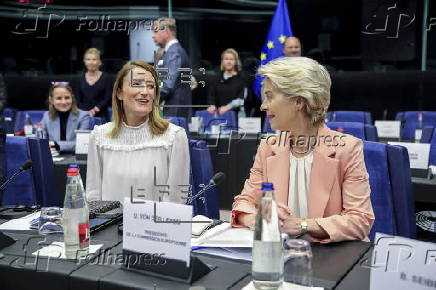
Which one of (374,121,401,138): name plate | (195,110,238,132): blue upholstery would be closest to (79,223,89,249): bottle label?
(374,121,401,138): name plate

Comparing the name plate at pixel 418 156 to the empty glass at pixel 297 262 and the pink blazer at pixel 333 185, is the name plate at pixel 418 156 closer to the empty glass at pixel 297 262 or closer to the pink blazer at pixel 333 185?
the pink blazer at pixel 333 185

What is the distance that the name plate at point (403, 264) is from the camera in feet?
3.70

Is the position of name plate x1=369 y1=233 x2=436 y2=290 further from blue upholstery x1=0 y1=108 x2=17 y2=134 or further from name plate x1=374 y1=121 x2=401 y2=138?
blue upholstery x1=0 y1=108 x2=17 y2=134

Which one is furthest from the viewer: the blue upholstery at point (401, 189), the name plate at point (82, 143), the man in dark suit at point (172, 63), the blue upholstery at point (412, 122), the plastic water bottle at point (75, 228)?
the blue upholstery at point (412, 122)

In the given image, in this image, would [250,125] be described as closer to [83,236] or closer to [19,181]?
[19,181]

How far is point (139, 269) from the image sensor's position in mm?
1388

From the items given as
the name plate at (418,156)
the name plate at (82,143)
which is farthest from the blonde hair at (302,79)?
the name plate at (82,143)

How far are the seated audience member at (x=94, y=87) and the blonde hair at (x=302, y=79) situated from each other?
13.0ft

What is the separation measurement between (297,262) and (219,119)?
13.0 ft

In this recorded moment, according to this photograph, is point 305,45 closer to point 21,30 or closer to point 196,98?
point 196,98

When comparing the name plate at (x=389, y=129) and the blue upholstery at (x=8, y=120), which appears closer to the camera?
the name plate at (x=389, y=129)

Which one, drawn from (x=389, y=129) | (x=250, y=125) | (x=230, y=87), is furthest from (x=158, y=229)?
(x=230, y=87)

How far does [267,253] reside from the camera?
1232mm

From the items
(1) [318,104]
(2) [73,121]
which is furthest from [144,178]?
(2) [73,121]
